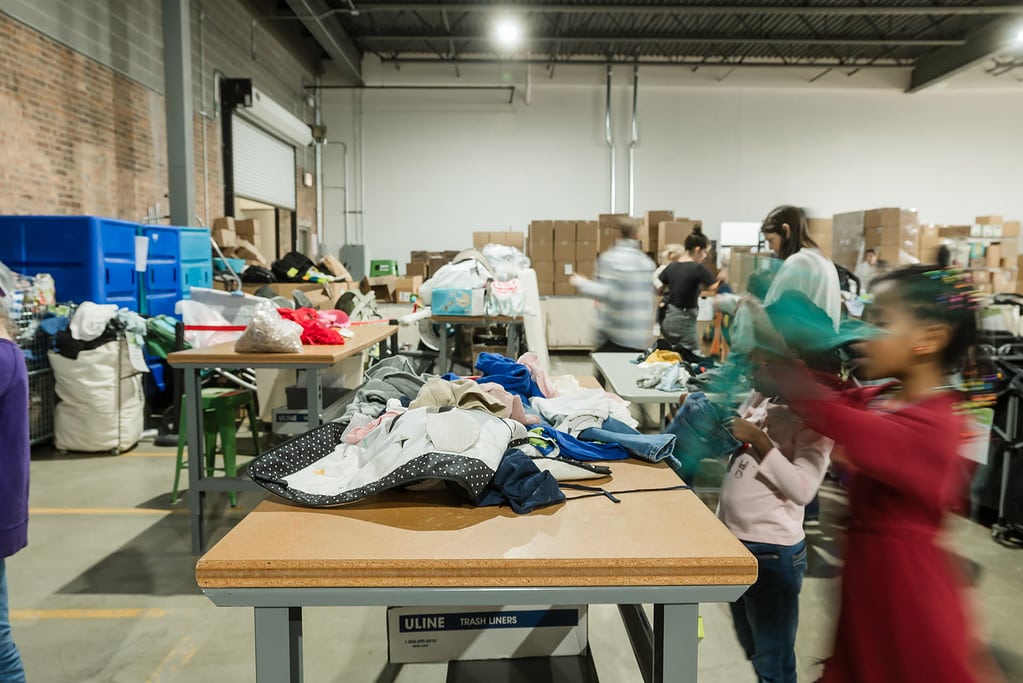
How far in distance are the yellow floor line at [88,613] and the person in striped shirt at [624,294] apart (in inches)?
118

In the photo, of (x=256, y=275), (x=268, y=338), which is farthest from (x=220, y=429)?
(x=256, y=275)

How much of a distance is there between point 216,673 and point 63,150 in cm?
518

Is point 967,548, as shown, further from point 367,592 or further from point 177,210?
point 177,210

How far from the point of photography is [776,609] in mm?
1662

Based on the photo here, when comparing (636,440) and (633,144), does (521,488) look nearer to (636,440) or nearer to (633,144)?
(636,440)

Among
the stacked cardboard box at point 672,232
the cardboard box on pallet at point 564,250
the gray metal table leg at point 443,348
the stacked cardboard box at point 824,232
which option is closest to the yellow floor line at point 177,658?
the gray metal table leg at point 443,348

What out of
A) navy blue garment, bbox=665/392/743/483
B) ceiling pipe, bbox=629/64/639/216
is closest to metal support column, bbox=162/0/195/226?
navy blue garment, bbox=665/392/743/483

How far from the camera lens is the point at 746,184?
1213 cm

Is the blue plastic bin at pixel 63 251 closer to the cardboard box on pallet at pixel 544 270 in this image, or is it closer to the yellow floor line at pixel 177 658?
the yellow floor line at pixel 177 658

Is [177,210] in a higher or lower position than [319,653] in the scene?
higher

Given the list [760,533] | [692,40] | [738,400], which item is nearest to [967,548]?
[760,533]

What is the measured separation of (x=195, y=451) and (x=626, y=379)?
7.09 ft

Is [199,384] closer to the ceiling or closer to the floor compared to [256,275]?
closer to the floor

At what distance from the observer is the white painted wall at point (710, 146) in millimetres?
12109
